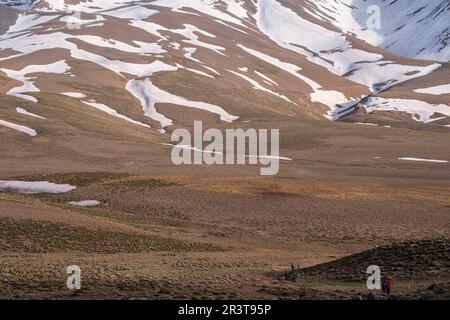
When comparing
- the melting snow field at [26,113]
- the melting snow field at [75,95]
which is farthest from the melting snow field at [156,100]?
the melting snow field at [26,113]

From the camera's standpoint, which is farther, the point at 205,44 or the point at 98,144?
the point at 205,44

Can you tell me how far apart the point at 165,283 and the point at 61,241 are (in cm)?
1281

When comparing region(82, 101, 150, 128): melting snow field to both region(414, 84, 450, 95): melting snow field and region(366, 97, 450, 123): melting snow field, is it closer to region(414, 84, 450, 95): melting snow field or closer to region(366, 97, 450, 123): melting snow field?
region(366, 97, 450, 123): melting snow field

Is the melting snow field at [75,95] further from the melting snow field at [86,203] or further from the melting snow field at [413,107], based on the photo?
the melting snow field at [413,107]

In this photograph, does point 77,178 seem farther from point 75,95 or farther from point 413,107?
point 413,107

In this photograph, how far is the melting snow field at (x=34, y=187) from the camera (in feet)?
181

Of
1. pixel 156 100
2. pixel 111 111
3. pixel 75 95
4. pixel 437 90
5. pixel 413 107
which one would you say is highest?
pixel 437 90

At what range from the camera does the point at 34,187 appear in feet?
183

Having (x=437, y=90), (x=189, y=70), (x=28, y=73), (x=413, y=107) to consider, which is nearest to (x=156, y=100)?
(x=189, y=70)

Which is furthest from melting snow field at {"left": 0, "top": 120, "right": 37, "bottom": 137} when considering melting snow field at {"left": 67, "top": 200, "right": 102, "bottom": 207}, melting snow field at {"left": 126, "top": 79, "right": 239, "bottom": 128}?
melting snow field at {"left": 67, "top": 200, "right": 102, "bottom": 207}

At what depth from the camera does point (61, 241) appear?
33.7 meters

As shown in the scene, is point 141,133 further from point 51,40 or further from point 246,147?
point 51,40

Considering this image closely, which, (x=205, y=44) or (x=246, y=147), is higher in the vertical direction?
(x=205, y=44)
